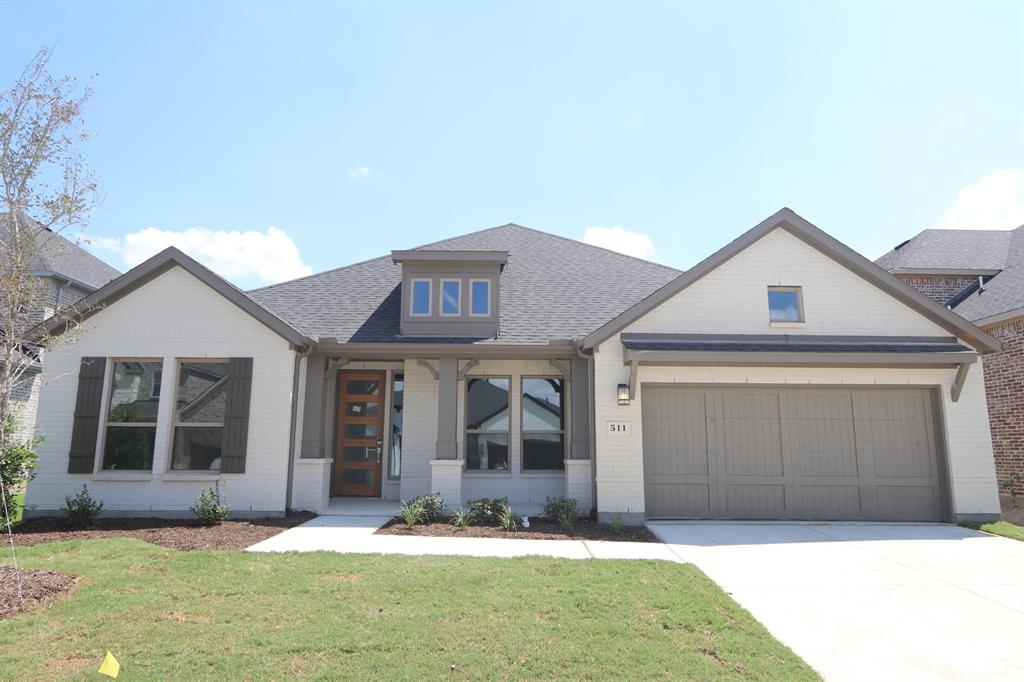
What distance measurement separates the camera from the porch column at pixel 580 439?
9805 millimetres

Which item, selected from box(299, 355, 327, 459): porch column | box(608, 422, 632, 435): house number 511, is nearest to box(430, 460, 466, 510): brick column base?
box(299, 355, 327, 459): porch column

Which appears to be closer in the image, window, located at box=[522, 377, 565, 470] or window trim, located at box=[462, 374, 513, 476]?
window trim, located at box=[462, 374, 513, 476]

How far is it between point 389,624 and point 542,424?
705 cm

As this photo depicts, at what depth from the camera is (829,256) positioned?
9.94 meters

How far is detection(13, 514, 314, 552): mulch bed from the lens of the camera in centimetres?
727

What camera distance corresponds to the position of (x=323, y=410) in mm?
10164

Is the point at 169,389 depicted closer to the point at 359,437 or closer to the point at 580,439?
Answer: the point at 359,437

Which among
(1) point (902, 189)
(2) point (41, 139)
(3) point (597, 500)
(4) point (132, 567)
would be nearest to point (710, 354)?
(3) point (597, 500)

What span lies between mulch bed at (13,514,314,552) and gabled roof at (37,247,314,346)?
9.83ft

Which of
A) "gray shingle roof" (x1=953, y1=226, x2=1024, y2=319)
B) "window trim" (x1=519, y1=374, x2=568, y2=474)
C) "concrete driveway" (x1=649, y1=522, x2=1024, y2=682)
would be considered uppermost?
"gray shingle roof" (x1=953, y1=226, x2=1024, y2=319)

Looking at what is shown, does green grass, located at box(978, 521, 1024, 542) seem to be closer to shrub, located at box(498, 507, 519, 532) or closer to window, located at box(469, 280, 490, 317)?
shrub, located at box(498, 507, 519, 532)

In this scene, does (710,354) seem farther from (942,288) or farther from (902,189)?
(942,288)

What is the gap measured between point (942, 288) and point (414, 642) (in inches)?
768

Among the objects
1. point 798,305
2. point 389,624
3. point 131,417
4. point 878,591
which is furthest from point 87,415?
point 798,305
